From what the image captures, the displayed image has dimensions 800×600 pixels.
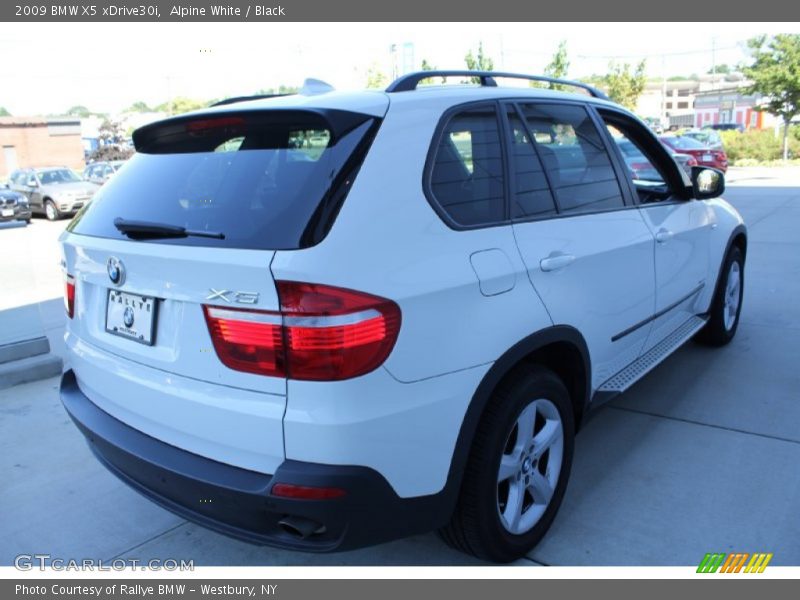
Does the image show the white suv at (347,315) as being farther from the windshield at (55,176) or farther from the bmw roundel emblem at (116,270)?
the windshield at (55,176)

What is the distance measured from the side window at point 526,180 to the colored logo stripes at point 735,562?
157 centimetres

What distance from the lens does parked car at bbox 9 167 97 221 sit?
19734mm

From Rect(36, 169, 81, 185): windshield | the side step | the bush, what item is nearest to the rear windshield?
the side step

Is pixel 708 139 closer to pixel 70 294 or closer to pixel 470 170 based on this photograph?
pixel 470 170

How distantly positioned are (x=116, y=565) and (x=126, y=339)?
1.07m

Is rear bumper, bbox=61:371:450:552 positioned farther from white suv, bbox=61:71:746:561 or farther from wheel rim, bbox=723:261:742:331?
wheel rim, bbox=723:261:742:331

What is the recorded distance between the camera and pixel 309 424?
6.56ft

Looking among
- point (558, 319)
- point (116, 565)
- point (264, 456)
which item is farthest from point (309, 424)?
point (116, 565)

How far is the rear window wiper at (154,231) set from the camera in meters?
2.24

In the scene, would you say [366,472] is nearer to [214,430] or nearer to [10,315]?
[214,430]

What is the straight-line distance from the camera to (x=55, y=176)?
20.8 metres

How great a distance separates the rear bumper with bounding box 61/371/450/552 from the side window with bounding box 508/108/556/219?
1.23 m

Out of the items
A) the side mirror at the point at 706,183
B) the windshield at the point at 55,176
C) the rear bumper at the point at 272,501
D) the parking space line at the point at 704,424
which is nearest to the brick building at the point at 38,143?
the windshield at the point at 55,176

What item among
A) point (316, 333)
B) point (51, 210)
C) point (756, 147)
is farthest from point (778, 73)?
point (316, 333)
